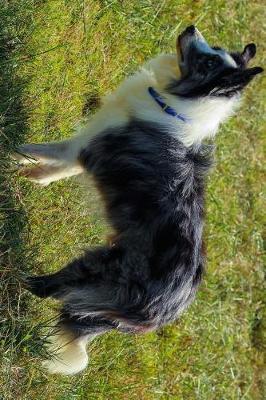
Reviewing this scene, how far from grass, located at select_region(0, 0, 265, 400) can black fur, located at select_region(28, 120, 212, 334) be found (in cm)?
36

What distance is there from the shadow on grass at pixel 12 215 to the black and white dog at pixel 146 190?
132mm

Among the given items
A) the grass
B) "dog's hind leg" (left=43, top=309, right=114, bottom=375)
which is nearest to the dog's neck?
the grass

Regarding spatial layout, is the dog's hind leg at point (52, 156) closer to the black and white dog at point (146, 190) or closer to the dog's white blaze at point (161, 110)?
the black and white dog at point (146, 190)

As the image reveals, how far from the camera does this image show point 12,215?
14.0 ft

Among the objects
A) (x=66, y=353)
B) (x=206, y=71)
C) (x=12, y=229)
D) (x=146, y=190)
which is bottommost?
(x=66, y=353)

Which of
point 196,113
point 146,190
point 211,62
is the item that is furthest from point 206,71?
point 146,190

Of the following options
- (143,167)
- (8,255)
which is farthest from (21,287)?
(143,167)

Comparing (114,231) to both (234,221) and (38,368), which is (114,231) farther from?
(234,221)

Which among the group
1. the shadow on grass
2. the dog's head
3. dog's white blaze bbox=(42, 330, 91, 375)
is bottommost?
dog's white blaze bbox=(42, 330, 91, 375)

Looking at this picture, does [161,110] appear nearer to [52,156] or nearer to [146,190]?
[146,190]

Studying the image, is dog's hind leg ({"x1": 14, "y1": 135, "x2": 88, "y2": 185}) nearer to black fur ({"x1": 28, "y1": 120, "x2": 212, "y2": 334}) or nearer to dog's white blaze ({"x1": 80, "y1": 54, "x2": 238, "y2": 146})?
dog's white blaze ({"x1": 80, "y1": 54, "x2": 238, "y2": 146})

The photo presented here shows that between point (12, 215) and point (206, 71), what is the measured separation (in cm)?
146

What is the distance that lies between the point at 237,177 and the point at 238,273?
3.10 feet

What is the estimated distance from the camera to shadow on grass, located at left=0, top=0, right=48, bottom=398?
4078mm
